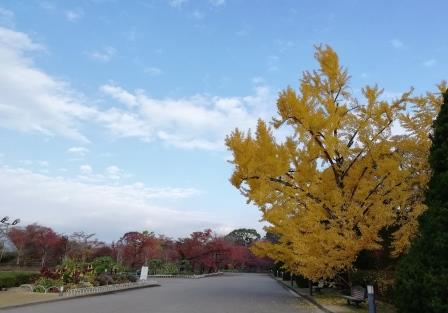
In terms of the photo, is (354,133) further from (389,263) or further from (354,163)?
(389,263)

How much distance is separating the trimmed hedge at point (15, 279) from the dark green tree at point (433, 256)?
17.2m

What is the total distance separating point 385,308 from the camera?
14.6 meters

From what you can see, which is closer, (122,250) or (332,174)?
(332,174)

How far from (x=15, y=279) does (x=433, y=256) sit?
18.9 metres

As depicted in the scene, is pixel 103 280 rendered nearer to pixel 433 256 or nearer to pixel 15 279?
pixel 15 279

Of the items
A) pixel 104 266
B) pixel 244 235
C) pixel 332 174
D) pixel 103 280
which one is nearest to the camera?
pixel 332 174

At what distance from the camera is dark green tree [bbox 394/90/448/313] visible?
8094mm

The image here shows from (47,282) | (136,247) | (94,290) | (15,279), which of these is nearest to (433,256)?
(94,290)

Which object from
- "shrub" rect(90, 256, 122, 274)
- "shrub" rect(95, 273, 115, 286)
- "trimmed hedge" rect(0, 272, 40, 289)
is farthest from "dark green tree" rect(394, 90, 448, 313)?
"shrub" rect(90, 256, 122, 274)

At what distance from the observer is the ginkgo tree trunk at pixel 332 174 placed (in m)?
16.9

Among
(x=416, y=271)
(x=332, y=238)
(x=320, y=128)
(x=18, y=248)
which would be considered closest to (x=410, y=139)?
(x=320, y=128)

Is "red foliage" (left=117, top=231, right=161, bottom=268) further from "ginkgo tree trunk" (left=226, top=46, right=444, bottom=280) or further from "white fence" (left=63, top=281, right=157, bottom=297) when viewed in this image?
"ginkgo tree trunk" (left=226, top=46, right=444, bottom=280)

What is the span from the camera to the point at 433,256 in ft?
27.8

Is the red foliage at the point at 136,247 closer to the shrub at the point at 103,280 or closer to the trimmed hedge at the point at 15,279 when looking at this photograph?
the shrub at the point at 103,280
